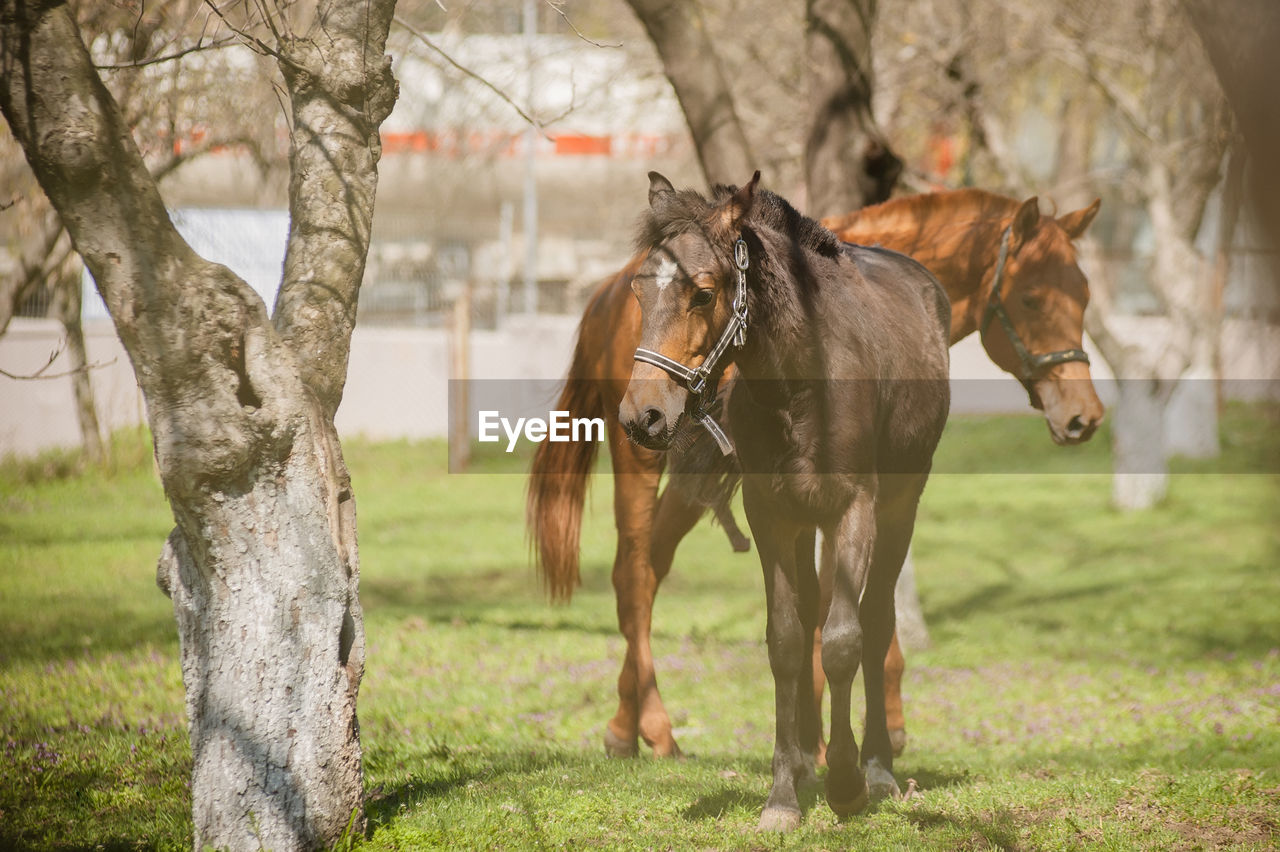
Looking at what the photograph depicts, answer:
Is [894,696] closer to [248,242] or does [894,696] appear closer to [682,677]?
[682,677]

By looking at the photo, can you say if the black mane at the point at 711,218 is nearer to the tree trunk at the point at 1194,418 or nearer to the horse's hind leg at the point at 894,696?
the horse's hind leg at the point at 894,696

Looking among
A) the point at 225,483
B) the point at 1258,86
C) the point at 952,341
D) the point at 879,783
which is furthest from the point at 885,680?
the point at 1258,86

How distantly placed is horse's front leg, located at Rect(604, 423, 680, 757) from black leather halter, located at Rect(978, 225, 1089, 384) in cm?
192

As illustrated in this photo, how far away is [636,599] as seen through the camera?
20.4 ft

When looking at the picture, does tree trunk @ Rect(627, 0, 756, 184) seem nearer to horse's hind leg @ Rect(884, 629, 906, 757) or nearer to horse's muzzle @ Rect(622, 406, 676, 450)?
horse's hind leg @ Rect(884, 629, 906, 757)

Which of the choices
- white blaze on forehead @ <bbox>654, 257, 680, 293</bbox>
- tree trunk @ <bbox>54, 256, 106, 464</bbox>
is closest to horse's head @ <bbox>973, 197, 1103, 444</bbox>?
white blaze on forehead @ <bbox>654, 257, 680, 293</bbox>

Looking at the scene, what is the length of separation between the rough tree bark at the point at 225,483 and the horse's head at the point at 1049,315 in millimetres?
3630

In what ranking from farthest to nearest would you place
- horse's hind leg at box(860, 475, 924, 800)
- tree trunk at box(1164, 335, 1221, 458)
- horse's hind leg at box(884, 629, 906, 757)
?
1. tree trunk at box(1164, 335, 1221, 458)
2. horse's hind leg at box(884, 629, 906, 757)
3. horse's hind leg at box(860, 475, 924, 800)

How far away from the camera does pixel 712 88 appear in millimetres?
8227

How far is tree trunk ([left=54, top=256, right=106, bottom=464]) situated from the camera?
11430 mm

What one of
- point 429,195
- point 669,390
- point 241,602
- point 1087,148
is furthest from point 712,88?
point 429,195

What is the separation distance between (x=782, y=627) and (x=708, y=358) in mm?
1208

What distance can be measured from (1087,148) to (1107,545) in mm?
10174

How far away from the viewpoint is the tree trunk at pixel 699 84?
807 cm
